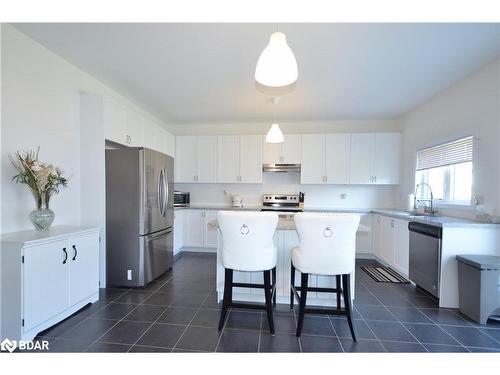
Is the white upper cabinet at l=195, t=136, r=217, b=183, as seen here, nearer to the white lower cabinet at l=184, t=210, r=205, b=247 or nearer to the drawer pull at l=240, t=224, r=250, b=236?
A: the white lower cabinet at l=184, t=210, r=205, b=247

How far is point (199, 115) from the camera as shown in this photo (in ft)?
15.0

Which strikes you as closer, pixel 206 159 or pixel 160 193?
pixel 160 193

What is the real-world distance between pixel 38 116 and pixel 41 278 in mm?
1602

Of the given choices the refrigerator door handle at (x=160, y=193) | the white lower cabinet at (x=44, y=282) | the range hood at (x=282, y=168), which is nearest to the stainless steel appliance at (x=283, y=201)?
the range hood at (x=282, y=168)

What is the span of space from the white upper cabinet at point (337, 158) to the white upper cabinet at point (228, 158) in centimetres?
180

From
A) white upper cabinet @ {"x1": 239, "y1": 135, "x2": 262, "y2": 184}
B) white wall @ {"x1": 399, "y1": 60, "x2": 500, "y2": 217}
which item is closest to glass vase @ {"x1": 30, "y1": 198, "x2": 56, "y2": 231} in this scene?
white upper cabinet @ {"x1": 239, "y1": 135, "x2": 262, "y2": 184}

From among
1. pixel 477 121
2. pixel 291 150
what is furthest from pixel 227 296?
pixel 477 121

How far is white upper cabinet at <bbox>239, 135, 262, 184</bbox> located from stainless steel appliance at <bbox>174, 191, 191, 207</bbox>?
1.35 metres

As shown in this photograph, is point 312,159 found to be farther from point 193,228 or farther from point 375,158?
point 193,228

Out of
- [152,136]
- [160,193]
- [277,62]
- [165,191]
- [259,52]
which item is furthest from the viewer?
[152,136]

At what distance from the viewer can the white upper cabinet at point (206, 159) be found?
4832mm

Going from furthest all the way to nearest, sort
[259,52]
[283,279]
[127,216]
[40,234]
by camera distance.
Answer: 1. [127,216]
2. [283,279]
3. [259,52]
4. [40,234]

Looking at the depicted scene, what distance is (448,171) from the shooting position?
3336 mm
